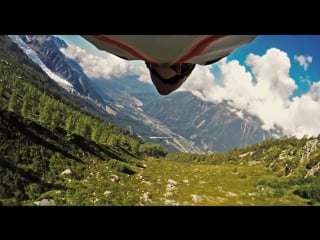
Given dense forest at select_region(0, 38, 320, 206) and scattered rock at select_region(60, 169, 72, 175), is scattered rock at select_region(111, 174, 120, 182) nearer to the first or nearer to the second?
dense forest at select_region(0, 38, 320, 206)

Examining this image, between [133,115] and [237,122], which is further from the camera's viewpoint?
[237,122]

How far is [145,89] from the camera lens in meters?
117

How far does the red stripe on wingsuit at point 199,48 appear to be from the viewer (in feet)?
0.97

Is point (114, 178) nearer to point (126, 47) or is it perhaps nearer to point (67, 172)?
point (67, 172)

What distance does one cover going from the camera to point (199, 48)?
299 millimetres

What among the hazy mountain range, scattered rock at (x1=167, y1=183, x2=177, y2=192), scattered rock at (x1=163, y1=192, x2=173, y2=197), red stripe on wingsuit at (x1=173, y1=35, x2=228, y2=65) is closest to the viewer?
red stripe on wingsuit at (x1=173, y1=35, x2=228, y2=65)

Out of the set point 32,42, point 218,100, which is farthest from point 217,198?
point 218,100

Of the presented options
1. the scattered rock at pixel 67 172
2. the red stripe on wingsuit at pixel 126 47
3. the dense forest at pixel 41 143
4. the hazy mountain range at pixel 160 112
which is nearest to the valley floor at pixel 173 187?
the scattered rock at pixel 67 172

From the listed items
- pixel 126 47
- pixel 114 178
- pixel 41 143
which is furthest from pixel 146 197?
pixel 126 47

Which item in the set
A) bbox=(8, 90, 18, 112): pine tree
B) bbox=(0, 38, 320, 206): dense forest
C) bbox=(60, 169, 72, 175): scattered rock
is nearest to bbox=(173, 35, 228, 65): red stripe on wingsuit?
bbox=(0, 38, 320, 206): dense forest

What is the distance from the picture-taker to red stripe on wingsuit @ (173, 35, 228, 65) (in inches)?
11.7

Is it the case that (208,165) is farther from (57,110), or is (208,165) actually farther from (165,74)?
(165,74)

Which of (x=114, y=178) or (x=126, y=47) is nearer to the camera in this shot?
(x=126, y=47)
